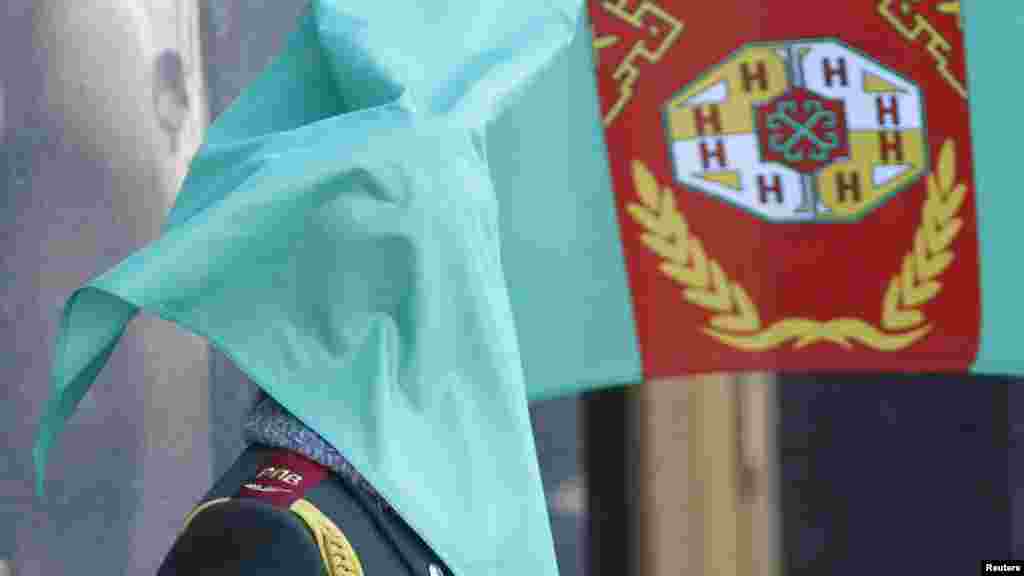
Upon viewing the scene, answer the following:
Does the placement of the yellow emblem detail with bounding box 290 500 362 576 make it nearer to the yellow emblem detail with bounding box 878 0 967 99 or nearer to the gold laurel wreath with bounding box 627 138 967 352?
the gold laurel wreath with bounding box 627 138 967 352

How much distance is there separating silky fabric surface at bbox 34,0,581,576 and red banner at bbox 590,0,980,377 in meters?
Answer: 0.73

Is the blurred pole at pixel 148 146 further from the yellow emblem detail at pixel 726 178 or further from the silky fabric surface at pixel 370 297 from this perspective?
the yellow emblem detail at pixel 726 178

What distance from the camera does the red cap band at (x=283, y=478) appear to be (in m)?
1.33

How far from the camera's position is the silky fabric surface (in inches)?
52.0

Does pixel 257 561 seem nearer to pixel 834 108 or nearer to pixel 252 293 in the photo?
pixel 252 293

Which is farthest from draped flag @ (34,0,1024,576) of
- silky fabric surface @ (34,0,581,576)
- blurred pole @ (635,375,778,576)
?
blurred pole @ (635,375,778,576)

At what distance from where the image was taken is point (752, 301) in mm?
2271

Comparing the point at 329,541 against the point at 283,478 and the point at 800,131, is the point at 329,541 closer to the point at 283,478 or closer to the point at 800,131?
the point at 283,478

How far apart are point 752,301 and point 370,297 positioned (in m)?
1.01

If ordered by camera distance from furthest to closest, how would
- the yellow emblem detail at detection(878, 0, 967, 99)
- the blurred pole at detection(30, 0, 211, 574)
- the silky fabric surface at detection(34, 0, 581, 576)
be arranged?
1. the yellow emblem detail at detection(878, 0, 967, 99)
2. the blurred pole at detection(30, 0, 211, 574)
3. the silky fabric surface at detection(34, 0, 581, 576)

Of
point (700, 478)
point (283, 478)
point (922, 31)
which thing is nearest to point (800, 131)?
point (922, 31)

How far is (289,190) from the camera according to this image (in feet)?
4.38

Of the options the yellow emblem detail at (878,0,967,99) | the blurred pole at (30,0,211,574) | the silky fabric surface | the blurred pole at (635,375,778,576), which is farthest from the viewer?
the blurred pole at (635,375,778,576)

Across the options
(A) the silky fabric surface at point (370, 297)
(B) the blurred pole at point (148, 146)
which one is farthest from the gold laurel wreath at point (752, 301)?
(A) the silky fabric surface at point (370, 297)
